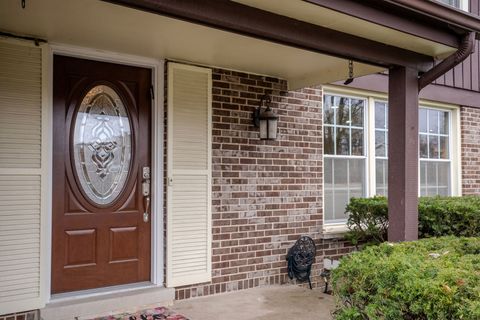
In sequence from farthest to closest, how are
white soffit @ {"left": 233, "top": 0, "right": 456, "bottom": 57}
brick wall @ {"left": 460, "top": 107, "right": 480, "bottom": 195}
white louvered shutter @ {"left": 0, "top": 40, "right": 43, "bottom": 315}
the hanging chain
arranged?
brick wall @ {"left": 460, "top": 107, "right": 480, "bottom": 195} → the hanging chain → white louvered shutter @ {"left": 0, "top": 40, "right": 43, "bottom": 315} → white soffit @ {"left": 233, "top": 0, "right": 456, "bottom": 57}

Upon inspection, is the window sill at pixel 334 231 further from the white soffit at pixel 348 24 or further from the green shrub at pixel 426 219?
the white soffit at pixel 348 24

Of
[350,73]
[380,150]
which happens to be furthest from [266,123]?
[380,150]

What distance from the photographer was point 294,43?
3.41 meters

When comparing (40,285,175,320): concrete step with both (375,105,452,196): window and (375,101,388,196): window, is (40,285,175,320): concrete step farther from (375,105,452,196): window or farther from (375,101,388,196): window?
(375,105,452,196): window

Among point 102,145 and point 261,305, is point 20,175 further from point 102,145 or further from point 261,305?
point 261,305

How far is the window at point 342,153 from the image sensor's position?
575 cm

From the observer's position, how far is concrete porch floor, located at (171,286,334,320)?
4027 millimetres

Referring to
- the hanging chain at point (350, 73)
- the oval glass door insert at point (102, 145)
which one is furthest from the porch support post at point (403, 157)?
the oval glass door insert at point (102, 145)

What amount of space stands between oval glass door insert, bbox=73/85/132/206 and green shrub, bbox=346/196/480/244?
8.73 feet

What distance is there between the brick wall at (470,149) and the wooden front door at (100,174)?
5.20 meters

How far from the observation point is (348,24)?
347 centimetres

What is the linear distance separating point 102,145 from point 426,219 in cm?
333

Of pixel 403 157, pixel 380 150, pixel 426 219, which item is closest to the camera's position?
pixel 403 157

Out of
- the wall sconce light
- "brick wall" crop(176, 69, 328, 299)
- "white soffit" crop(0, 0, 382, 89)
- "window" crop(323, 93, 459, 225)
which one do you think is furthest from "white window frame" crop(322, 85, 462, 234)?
"white soffit" crop(0, 0, 382, 89)
